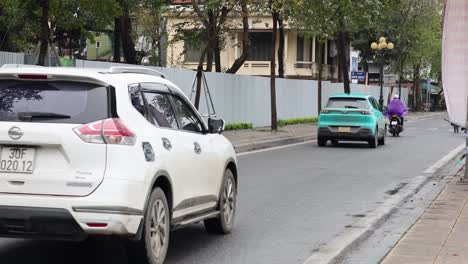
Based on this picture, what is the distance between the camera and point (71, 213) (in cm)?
593

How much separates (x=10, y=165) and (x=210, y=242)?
9.70 feet

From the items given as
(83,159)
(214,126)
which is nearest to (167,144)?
(83,159)

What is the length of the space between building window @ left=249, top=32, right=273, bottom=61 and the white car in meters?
53.0

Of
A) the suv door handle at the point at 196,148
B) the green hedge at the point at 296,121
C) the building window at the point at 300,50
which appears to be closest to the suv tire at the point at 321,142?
the green hedge at the point at 296,121

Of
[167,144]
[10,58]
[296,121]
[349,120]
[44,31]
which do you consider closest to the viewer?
[167,144]

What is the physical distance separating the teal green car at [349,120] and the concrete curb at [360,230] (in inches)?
350

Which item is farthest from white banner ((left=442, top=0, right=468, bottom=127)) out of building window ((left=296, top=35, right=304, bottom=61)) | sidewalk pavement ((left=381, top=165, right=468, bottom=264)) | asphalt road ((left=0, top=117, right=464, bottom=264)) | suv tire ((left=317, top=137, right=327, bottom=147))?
building window ((left=296, top=35, right=304, bottom=61))

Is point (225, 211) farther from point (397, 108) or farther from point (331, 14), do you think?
point (397, 108)

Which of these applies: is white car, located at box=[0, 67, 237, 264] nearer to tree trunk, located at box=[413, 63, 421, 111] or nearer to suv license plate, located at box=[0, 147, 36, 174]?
suv license plate, located at box=[0, 147, 36, 174]

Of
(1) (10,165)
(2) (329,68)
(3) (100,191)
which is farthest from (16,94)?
(2) (329,68)

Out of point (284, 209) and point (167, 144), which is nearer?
point (167, 144)

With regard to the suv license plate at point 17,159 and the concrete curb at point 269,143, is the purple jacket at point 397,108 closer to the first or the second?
the concrete curb at point 269,143

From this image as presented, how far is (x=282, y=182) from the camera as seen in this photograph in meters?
14.5

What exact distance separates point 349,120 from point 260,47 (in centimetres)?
3649
